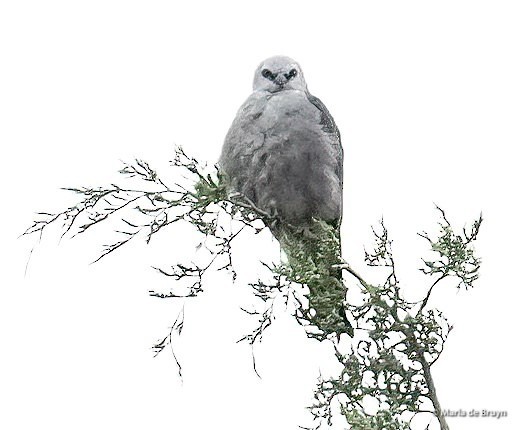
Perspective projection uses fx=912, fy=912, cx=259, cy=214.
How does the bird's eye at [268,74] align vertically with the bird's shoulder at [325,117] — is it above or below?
above

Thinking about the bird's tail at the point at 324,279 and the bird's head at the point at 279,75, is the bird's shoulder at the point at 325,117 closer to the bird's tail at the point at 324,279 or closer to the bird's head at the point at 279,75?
the bird's head at the point at 279,75

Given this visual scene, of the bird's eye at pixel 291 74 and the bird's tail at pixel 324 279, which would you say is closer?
the bird's tail at pixel 324 279

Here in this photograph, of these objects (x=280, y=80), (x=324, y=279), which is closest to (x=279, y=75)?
(x=280, y=80)

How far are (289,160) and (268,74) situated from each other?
0.26m

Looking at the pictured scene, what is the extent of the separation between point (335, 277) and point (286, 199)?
0.23 m

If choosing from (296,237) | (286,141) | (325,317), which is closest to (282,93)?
(286,141)

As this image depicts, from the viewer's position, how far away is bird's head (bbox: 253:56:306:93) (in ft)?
7.81

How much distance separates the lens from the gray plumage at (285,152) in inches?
90.7

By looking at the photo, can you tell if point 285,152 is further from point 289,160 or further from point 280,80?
point 280,80

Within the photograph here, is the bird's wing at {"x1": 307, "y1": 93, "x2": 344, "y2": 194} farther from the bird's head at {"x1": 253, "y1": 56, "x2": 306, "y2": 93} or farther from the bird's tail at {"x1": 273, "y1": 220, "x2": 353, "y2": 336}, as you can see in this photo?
the bird's tail at {"x1": 273, "y1": 220, "x2": 353, "y2": 336}

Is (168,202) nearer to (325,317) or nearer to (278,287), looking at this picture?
(278,287)

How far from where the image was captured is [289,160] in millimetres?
2297

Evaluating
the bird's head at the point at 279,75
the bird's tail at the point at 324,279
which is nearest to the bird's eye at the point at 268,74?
the bird's head at the point at 279,75

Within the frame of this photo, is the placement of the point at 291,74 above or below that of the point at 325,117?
above
